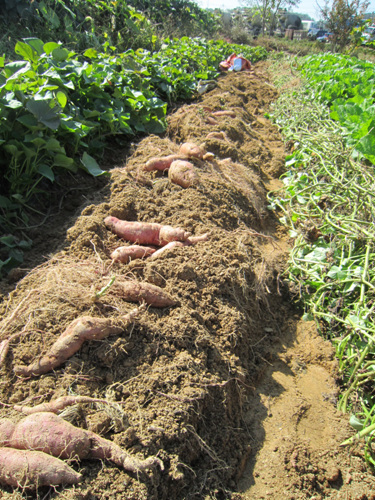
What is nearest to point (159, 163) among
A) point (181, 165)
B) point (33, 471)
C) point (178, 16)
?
point (181, 165)

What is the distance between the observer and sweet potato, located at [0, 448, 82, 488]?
1.31m

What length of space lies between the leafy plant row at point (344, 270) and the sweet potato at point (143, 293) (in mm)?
1030

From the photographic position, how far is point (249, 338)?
2.36 meters

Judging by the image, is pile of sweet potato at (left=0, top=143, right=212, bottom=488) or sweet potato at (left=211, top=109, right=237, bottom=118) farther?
sweet potato at (left=211, top=109, right=237, bottom=118)

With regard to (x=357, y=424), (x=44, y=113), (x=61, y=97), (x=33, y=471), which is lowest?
(x=357, y=424)

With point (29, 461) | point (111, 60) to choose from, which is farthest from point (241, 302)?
point (111, 60)

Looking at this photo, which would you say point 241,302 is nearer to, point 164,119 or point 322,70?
point 164,119

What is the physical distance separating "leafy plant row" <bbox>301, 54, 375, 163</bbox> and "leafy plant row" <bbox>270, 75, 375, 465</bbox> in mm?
169

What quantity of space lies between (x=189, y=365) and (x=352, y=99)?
11.4 feet

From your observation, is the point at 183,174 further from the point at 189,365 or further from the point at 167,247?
the point at 189,365

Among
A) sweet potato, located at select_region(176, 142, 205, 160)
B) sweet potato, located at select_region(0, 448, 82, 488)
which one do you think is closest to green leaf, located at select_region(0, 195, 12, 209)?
sweet potato, located at select_region(176, 142, 205, 160)

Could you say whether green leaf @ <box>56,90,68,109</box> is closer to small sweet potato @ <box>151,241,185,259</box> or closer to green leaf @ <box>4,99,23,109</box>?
green leaf @ <box>4,99,23,109</box>

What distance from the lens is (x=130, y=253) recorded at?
237 cm

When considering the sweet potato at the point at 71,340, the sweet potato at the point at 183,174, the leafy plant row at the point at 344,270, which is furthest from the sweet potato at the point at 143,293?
the sweet potato at the point at 183,174
